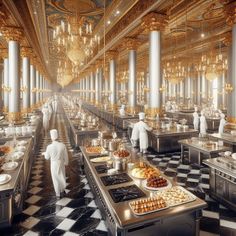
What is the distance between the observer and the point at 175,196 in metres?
3.27

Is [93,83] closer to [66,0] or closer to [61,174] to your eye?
[66,0]

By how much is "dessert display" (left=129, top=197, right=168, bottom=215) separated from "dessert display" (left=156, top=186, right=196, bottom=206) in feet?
0.36

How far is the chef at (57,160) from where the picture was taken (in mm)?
5120

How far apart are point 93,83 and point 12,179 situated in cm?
2269

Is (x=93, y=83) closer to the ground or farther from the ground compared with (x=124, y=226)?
farther from the ground

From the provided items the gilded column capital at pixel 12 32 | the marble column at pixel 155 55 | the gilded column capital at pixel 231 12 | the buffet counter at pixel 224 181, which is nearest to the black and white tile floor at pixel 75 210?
the buffet counter at pixel 224 181

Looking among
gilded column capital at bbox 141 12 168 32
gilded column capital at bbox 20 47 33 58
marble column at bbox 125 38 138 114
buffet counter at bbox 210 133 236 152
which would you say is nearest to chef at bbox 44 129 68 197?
buffet counter at bbox 210 133 236 152

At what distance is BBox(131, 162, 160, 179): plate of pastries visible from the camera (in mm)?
4043

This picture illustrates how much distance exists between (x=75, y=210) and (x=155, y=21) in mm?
7461

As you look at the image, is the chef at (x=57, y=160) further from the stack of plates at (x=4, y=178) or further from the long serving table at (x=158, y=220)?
the long serving table at (x=158, y=220)

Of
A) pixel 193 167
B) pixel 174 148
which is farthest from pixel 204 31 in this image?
pixel 193 167

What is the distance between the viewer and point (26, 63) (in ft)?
42.4

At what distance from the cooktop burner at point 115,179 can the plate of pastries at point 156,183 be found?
373 millimetres

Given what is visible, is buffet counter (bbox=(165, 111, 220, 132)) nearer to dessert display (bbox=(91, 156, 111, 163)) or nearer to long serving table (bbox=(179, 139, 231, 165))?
long serving table (bbox=(179, 139, 231, 165))
